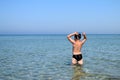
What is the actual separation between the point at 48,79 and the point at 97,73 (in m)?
2.65

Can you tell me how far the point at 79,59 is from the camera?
12.0 m

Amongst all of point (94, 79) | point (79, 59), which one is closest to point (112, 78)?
point (94, 79)

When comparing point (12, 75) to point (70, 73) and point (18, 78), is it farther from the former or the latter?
point (70, 73)

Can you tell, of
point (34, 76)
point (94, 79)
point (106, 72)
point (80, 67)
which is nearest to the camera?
point (94, 79)

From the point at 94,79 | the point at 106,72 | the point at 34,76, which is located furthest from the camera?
the point at 106,72

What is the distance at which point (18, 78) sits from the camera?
10242 millimetres

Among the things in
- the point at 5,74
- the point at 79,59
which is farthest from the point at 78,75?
the point at 5,74

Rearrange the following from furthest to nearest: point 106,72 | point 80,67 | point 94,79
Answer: point 80,67
point 106,72
point 94,79

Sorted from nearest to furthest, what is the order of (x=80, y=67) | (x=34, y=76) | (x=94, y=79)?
(x=94, y=79), (x=34, y=76), (x=80, y=67)

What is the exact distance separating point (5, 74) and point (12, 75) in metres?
0.47

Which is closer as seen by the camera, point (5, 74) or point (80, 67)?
point (5, 74)

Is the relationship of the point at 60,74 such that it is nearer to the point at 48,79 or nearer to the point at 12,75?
the point at 48,79

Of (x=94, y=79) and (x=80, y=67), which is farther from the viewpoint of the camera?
(x=80, y=67)

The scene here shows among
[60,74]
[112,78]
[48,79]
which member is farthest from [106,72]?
[48,79]
